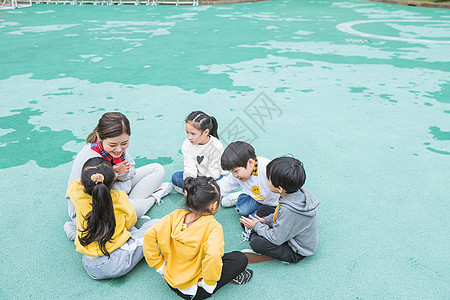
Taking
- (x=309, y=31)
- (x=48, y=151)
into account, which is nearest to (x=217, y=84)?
(x=48, y=151)

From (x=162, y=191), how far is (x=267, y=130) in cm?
146

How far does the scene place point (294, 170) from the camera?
164 cm

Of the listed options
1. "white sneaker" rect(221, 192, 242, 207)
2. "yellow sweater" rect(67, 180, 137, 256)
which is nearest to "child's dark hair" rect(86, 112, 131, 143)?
"yellow sweater" rect(67, 180, 137, 256)

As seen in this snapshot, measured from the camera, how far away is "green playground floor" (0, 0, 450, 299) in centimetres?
172

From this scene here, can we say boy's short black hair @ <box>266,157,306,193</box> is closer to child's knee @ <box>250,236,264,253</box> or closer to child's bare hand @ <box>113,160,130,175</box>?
child's knee @ <box>250,236,264,253</box>

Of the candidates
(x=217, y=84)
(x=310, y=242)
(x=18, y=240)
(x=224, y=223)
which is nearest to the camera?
(x=310, y=242)

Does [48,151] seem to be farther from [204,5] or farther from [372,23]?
[204,5]

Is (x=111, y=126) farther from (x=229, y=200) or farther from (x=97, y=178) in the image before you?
(x=229, y=200)

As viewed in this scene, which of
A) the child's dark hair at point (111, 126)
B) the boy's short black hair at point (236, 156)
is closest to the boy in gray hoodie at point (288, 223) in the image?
the boy's short black hair at point (236, 156)

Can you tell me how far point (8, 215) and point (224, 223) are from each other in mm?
1439

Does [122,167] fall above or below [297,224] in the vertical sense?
above

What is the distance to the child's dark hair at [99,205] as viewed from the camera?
150 cm

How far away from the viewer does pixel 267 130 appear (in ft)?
11.0

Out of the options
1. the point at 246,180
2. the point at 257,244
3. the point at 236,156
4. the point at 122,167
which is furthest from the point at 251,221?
the point at 122,167
